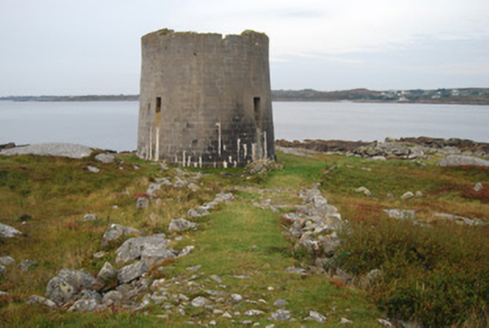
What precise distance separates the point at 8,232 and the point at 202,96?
11103 millimetres

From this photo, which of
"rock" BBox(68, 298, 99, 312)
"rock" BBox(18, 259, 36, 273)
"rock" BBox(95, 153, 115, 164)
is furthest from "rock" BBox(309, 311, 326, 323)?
"rock" BBox(95, 153, 115, 164)

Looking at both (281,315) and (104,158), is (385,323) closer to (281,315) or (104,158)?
(281,315)

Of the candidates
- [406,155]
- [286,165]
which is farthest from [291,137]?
[286,165]

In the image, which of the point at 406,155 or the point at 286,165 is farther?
the point at 406,155

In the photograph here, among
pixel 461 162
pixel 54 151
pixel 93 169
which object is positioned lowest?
pixel 461 162

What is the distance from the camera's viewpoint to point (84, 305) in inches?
222

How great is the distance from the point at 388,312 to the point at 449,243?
2.23 meters

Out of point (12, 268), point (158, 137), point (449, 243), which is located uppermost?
point (158, 137)

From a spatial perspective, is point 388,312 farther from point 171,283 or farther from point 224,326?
point 171,283

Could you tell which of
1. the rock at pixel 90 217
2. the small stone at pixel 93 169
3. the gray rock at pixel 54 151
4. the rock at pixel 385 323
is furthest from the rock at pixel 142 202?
the rock at pixel 385 323

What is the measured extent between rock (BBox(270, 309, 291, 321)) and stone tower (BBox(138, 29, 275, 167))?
14221 millimetres

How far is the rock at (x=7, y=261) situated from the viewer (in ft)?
25.5

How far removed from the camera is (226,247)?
8.01 metres

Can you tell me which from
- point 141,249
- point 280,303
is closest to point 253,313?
point 280,303
